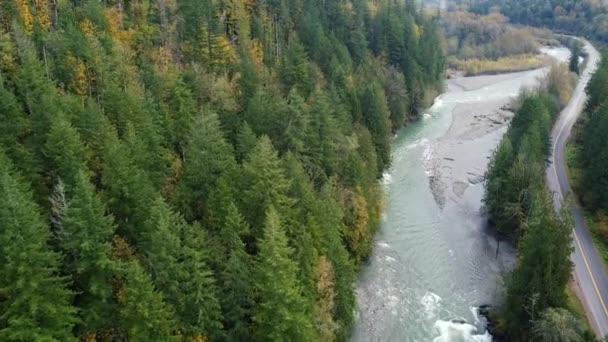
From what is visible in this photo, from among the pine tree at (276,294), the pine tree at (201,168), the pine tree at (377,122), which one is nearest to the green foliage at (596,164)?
the pine tree at (377,122)

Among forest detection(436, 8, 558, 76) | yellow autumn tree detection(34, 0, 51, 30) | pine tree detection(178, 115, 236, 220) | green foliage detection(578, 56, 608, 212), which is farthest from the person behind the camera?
forest detection(436, 8, 558, 76)

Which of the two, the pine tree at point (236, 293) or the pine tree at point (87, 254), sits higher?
the pine tree at point (87, 254)

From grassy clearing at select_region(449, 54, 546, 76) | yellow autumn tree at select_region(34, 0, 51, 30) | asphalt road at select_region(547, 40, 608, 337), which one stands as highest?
yellow autumn tree at select_region(34, 0, 51, 30)

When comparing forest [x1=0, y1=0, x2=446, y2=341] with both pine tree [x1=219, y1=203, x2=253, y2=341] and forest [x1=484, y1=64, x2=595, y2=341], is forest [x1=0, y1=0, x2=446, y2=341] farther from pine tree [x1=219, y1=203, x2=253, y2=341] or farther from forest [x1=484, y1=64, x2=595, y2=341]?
forest [x1=484, y1=64, x2=595, y2=341]

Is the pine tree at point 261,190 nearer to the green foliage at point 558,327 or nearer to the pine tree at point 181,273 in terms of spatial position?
the pine tree at point 181,273

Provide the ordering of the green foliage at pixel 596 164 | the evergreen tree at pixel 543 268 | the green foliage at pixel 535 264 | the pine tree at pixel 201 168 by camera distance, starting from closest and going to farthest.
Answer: the green foliage at pixel 535 264 → the evergreen tree at pixel 543 268 → the pine tree at pixel 201 168 → the green foliage at pixel 596 164

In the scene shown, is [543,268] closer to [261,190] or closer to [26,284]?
[261,190]

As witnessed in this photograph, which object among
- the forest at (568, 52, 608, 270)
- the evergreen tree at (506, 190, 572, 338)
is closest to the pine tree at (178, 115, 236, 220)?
the evergreen tree at (506, 190, 572, 338)
